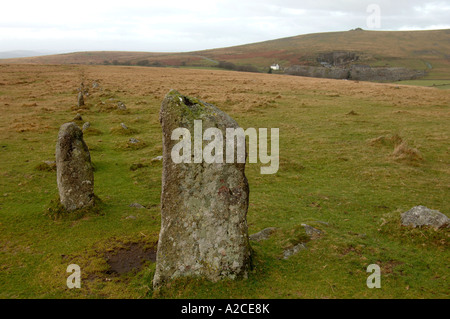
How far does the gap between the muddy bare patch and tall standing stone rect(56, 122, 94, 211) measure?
3.15m

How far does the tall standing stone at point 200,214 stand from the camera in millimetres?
6945

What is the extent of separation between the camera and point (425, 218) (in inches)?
346

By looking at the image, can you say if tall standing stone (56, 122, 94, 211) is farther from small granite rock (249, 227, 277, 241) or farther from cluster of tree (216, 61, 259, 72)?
cluster of tree (216, 61, 259, 72)

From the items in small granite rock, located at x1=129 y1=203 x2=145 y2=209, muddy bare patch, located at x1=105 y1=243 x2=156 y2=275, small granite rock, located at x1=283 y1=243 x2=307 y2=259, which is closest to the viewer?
small granite rock, located at x1=283 y1=243 x2=307 y2=259

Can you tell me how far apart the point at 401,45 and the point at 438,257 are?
195m

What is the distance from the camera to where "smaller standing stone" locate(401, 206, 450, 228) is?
8570mm

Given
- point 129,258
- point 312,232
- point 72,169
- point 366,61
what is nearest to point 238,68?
point 366,61

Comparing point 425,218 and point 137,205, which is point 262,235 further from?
point 137,205

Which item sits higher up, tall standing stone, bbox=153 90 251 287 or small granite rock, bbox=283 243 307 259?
tall standing stone, bbox=153 90 251 287

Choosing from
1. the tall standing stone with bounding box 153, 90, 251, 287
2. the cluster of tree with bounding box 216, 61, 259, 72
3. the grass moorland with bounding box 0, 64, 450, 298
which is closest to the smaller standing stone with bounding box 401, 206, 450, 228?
the grass moorland with bounding box 0, 64, 450, 298

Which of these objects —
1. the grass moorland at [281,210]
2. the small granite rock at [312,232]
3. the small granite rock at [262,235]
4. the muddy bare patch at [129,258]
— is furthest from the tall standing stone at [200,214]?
the small granite rock at [312,232]

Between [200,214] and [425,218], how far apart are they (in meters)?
6.23

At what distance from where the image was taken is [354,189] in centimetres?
1371

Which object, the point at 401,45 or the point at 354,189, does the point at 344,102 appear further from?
the point at 401,45
